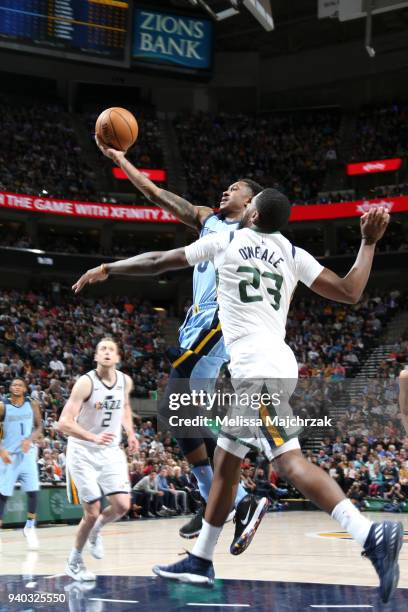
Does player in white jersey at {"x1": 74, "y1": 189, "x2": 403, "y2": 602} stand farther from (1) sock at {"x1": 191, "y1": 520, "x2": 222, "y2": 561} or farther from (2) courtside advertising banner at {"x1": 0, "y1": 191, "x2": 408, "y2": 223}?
(2) courtside advertising banner at {"x1": 0, "y1": 191, "x2": 408, "y2": 223}

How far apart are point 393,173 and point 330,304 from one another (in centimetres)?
699

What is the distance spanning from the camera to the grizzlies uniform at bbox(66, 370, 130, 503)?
7105mm

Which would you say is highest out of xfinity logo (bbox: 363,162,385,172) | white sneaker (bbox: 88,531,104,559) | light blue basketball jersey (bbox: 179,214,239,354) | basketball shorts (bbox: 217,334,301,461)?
xfinity logo (bbox: 363,162,385,172)

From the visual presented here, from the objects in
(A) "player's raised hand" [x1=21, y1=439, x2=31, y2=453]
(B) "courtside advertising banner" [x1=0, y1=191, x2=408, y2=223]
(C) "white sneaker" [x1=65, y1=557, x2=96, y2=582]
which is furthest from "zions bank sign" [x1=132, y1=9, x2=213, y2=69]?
(C) "white sneaker" [x1=65, y1=557, x2=96, y2=582]

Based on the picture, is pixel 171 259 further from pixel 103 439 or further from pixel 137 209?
pixel 137 209

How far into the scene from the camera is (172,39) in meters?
28.7

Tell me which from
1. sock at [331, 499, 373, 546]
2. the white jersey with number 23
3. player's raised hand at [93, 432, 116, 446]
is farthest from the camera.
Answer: player's raised hand at [93, 432, 116, 446]

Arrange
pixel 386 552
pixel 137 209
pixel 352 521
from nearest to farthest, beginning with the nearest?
1. pixel 386 552
2. pixel 352 521
3. pixel 137 209

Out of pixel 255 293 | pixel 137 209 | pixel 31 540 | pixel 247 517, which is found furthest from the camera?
pixel 137 209

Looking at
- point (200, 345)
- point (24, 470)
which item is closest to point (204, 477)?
point (200, 345)

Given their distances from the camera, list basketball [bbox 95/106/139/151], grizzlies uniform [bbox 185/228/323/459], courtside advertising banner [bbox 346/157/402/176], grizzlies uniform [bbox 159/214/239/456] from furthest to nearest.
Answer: courtside advertising banner [bbox 346/157/402/176] < basketball [bbox 95/106/139/151] < grizzlies uniform [bbox 159/214/239/456] < grizzlies uniform [bbox 185/228/323/459]

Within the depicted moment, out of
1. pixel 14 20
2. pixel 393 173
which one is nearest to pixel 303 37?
pixel 393 173

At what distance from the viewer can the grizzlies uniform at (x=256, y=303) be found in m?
4.42

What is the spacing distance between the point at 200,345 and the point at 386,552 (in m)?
2.29
